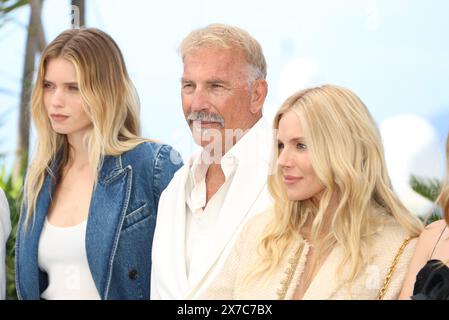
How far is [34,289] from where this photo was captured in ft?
15.1

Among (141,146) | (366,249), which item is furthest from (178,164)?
(366,249)

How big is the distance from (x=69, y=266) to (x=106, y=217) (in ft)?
0.93

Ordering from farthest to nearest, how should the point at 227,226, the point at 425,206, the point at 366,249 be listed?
the point at 425,206
the point at 227,226
the point at 366,249

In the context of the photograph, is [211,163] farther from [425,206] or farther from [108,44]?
[425,206]

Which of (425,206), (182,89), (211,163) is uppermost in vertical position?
(182,89)

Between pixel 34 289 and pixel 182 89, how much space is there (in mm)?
1181

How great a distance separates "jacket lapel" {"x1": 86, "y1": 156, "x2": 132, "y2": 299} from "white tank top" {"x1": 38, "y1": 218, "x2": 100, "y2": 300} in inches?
1.9

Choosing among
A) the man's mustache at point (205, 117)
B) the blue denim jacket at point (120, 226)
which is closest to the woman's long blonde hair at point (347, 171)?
the man's mustache at point (205, 117)

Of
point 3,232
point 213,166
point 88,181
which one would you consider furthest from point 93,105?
point 3,232

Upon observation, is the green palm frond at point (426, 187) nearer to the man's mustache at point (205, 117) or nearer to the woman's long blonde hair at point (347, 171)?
the man's mustache at point (205, 117)

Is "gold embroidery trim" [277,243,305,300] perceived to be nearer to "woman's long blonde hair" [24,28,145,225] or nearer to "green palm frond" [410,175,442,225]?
"woman's long blonde hair" [24,28,145,225]

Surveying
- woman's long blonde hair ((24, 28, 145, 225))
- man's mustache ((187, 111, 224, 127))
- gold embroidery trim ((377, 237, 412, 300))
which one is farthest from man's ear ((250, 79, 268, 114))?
gold embroidery trim ((377, 237, 412, 300))

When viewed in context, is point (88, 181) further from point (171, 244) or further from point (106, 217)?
point (171, 244)

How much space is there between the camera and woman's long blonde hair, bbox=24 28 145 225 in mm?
4637
